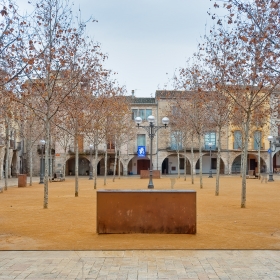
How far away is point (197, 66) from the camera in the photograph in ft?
74.1

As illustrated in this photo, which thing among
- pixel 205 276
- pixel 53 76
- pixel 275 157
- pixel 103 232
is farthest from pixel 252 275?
pixel 275 157

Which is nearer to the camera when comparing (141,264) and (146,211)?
(141,264)

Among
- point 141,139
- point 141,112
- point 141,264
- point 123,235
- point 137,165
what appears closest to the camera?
point 141,264

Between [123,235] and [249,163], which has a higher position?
[249,163]

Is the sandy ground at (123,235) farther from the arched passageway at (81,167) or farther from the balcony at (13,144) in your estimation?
the arched passageway at (81,167)

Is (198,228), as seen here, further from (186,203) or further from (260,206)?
(260,206)

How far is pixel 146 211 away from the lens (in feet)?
27.4

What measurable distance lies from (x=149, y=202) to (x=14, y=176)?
4115 cm

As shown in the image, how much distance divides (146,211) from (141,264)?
92.0 inches

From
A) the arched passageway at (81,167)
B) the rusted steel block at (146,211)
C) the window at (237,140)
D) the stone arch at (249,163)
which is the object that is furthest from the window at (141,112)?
the rusted steel block at (146,211)

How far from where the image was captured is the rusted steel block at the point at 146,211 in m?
8.34

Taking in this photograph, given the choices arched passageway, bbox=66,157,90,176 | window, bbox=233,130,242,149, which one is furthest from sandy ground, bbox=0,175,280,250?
arched passageway, bbox=66,157,90,176

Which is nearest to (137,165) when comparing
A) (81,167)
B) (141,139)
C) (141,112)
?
(141,139)

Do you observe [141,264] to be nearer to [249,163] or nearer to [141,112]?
[141,112]
